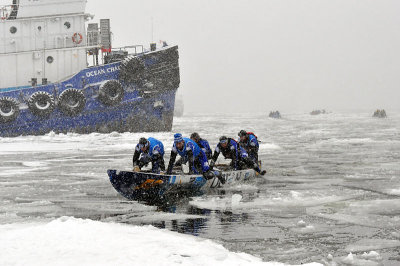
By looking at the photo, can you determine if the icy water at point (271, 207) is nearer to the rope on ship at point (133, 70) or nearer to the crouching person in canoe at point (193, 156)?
the crouching person in canoe at point (193, 156)

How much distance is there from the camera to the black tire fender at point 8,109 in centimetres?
2958

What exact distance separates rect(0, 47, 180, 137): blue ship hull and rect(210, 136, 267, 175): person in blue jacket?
18673 mm

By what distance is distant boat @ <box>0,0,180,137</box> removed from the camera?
30203 millimetres

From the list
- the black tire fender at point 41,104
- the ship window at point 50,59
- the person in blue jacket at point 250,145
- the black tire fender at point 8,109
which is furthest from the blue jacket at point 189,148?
the ship window at point 50,59

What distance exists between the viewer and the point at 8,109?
29.9 meters

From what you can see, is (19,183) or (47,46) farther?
(47,46)

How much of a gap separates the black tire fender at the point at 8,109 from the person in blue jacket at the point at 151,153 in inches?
800

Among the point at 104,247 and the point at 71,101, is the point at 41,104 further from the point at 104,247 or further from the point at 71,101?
the point at 104,247

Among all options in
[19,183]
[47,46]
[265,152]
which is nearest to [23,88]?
[47,46]

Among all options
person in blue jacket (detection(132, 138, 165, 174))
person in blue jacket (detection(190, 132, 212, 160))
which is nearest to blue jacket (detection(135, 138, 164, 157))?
person in blue jacket (detection(132, 138, 165, 174))

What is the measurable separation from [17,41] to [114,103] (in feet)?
→ 23.3

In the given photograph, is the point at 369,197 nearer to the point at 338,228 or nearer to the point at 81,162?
the point at 338,228

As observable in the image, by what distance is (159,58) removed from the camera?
105 feet

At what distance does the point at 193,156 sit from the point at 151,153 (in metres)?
0.96
